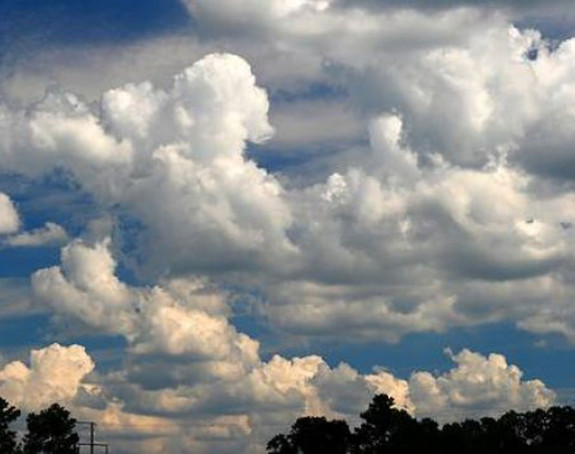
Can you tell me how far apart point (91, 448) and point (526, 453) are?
239ft

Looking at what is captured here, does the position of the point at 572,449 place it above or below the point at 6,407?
below

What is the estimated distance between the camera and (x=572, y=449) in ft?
608

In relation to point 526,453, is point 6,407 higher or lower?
higher

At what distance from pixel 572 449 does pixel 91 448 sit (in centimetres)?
7887

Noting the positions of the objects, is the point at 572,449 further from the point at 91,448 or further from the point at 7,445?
the point at 7,445

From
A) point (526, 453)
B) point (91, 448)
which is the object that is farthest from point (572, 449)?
point (91, 448)

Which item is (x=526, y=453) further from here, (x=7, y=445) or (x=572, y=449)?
(x=7, y=445)

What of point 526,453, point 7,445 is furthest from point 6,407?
point 526,453

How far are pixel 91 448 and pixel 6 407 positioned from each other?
56.0 feet

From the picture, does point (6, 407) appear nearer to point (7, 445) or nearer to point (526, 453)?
point (7, 445)

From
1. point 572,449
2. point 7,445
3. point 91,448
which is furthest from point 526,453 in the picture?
point 7,445

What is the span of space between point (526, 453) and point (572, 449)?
10.4 m

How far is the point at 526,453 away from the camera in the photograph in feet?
636

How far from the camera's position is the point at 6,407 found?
19650cm
